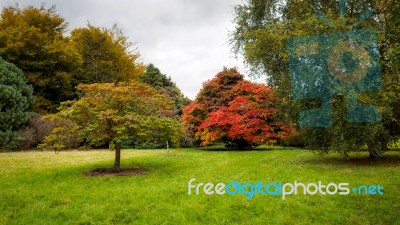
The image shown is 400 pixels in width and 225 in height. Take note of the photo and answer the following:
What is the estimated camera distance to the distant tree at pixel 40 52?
103ft

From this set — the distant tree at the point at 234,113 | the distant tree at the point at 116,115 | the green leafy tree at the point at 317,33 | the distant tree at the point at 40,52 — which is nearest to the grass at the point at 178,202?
the green leafy tree at the point at 317,33

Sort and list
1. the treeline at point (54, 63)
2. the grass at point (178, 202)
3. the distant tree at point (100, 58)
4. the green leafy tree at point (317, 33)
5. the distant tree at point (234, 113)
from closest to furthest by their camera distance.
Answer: the grass at point (178, 202) → the green leafy tree at point (317, 33) → the distant tree at point (234, 113) → the treeline at point (54, 63) → the distant tree at point (100, 58)

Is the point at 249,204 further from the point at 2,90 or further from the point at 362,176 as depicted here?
the point at 2,90

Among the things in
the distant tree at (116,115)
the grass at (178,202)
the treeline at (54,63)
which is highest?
the treeline at (54,63)

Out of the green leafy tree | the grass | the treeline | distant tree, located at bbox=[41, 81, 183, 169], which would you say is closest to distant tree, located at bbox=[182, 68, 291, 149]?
the treeline

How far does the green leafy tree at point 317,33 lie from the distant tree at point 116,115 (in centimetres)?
548

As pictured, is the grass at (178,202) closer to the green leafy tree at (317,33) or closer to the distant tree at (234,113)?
the green leafy tree at (317,33)

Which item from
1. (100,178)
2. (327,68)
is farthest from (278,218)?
(327,68)

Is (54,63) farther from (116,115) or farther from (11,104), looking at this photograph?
(116,115)

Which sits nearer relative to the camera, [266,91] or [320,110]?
[320,110]

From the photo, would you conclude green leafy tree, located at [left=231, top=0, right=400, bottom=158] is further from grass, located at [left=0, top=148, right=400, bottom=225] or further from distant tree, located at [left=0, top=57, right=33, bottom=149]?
distant tree, located at [left=0, top=57, right=33, bottom=149]

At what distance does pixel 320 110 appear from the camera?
13398mm

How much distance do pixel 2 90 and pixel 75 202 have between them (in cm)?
1842

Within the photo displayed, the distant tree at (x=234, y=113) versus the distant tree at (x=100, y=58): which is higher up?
the distant tree at (x=100, y=58)
